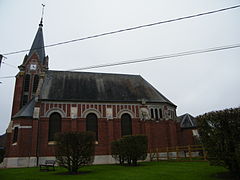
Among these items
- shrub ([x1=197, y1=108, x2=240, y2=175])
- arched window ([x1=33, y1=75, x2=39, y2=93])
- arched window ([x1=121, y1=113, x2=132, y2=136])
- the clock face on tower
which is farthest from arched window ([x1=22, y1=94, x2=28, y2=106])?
shrub ([x1=197, y1=108, x2=240, y2=175])

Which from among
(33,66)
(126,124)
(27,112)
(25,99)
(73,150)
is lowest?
(73,150)

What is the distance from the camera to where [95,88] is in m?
28.7

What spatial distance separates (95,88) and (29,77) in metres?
11.0

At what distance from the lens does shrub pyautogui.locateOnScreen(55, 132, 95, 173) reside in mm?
12555

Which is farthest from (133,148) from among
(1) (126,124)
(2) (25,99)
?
(2) (25,99)

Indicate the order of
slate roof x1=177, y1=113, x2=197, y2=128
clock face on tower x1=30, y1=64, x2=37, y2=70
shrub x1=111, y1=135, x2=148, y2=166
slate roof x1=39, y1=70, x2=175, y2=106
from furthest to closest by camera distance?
clock face on tower x1=30, y1=64, x2=37, y2=70 < slate roof x1=177, y1=113, x2=197, y2=128 < slate roof x1=39, y1=70, x2=175, y2=106 < shrub x1=111, y1=135, x2=148, y2=166

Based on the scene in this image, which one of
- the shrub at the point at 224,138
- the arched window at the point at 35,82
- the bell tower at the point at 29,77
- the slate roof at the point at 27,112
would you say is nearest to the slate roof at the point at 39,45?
the bell tower at the point at 29,77

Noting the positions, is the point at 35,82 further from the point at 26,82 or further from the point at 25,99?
the point at 25,99

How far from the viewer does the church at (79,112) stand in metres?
22.9

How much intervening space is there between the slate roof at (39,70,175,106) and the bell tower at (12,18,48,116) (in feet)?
8.11

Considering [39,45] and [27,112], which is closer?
[27,112]

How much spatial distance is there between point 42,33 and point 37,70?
9.39 m

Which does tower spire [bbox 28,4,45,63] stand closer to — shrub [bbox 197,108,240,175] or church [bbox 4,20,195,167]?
church [bbox 4,20,195,167]

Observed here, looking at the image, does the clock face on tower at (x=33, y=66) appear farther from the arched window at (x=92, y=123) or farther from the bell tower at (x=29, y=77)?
the arched window at (x=92, y=123)
